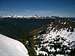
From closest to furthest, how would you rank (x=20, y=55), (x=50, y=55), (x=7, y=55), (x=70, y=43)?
(x=7, y=55) < (x=20, y=55) < (x=50, y=55) < (x=70, y=43)

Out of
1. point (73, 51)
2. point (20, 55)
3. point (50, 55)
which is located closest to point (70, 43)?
point (73, 51)

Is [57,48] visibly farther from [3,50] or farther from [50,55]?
[3,50]

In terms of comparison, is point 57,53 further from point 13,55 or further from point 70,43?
point 13,55

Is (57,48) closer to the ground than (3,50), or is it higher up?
closer to the ground

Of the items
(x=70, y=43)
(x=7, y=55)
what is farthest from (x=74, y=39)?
(x=7, y=55)

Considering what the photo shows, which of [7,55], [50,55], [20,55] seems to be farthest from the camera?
[50,55]

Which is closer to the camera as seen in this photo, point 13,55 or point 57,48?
point 13,55

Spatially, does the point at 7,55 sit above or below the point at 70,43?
above

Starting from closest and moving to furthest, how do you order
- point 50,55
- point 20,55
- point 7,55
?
point 7,55
point 20,55
point 50,55

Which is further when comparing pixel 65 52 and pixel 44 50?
pixel 44 50
